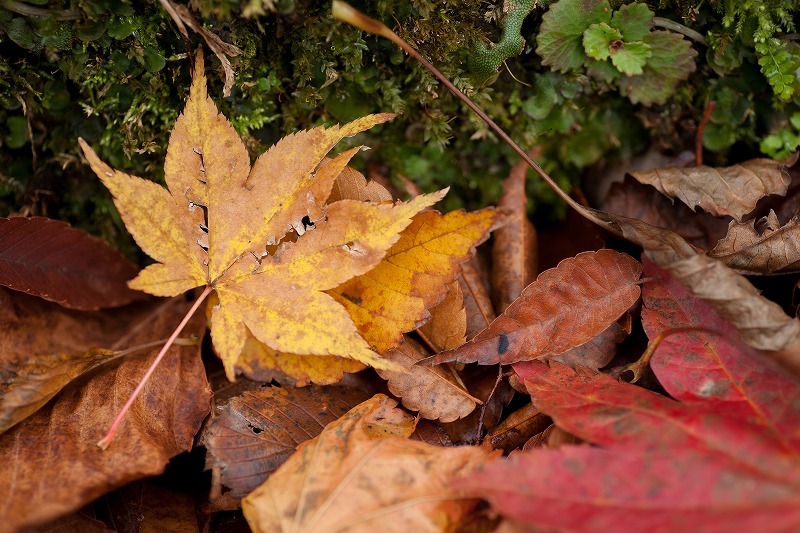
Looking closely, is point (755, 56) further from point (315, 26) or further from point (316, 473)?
point (316, 473)

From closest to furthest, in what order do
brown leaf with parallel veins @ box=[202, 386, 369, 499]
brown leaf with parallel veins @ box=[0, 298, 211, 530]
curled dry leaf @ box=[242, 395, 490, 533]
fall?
curled dry leaf @ box=[242, 395, 490, 533]
brown leaf with parallel veins @ box=[0, 298, 211, 530]
brown leaf with parallel veins @ box=[202, 386, 369, 499]

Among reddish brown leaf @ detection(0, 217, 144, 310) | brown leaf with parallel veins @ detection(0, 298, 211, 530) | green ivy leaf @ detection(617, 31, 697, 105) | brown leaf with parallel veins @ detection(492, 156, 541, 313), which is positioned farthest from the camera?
brown leaf with parallel veins @ detection(492, 156, 541, 313)

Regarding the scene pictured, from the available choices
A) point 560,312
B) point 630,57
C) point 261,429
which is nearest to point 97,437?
point 261,429

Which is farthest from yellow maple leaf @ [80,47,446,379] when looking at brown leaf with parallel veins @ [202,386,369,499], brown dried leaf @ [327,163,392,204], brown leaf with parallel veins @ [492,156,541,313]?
brown leaf with parallel veins @ [492,156,541,313]

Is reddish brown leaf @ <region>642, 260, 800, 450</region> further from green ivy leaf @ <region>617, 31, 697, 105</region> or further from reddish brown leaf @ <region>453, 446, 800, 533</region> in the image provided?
green ivy leaf @ <region>617, 31, 697, 105</region>

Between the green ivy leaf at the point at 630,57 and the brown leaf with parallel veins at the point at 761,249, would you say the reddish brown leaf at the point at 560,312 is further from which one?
the green ivy leaf at the point at 630,57

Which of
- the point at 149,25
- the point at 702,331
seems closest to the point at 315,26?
the point at 149,25

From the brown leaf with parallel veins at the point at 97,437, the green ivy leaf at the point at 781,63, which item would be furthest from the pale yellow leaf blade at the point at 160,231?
the green ivy leaf at the point at 781,63
